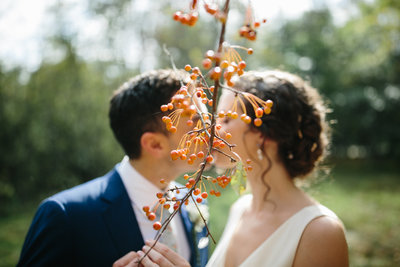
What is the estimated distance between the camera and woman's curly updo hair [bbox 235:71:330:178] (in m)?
2.03

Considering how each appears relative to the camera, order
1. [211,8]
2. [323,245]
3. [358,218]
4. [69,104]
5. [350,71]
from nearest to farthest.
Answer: [211,8], [323,245], [358,218], [69,104], [350,71]

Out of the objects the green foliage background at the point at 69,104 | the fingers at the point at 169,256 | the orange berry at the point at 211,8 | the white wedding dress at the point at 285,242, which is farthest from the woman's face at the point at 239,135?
the green foliage background at the point at 69,104

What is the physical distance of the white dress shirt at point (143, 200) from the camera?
6.54ft

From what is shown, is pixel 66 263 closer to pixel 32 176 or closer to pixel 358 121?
pixel 32 176

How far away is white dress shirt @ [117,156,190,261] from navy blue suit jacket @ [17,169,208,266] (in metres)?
0.10

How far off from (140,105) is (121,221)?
2.70ft

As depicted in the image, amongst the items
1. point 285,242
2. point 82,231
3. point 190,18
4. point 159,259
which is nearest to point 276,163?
→ point 285,242

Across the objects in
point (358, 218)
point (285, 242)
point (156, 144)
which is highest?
point (156, 144)

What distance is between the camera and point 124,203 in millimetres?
1936

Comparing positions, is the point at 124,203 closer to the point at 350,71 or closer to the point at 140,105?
the point at 140,105

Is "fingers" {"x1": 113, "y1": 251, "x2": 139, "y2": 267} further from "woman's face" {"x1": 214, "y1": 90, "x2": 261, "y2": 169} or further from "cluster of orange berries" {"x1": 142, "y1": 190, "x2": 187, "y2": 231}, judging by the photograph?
"woman's face" {"x1": 214, "y1": 90, "x2": 261, "y2": 169}

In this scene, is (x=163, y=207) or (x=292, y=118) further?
(x=292, y=118)

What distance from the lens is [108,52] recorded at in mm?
8164

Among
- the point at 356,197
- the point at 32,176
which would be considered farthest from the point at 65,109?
the point at 356,197
